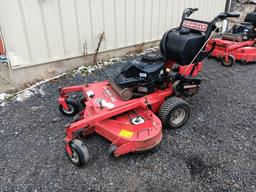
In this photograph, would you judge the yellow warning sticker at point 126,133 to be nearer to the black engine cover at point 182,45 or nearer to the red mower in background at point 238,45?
the black engine cover at point 182,45

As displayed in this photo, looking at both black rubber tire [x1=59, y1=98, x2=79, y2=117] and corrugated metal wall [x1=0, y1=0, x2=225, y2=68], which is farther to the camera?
→ corrugated metal wall [x1=0, y1=0, x2=225, y2=68]

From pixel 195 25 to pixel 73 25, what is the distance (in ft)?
7.51

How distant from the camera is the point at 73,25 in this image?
425cm

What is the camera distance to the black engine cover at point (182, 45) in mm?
2755

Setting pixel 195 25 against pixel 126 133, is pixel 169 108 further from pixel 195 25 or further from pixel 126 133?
pixel 195 25

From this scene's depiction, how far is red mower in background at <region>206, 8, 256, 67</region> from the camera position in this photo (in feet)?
15.7

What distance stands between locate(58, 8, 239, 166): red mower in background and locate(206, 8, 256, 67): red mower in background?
2.00 metres

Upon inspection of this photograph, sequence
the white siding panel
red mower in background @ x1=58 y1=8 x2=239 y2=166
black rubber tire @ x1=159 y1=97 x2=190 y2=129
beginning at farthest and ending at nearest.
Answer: the white siding panel
black rubber tire @ x1=159 y1=97 x2=190 y2=129
red mower in background @ x1=58 y1=8 x2=239 y2=166

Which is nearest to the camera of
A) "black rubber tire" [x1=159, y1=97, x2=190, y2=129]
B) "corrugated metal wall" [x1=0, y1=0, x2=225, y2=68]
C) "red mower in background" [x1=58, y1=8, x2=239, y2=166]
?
"red mower in background" [x1=58, y1=8, x2=239, y2=166]

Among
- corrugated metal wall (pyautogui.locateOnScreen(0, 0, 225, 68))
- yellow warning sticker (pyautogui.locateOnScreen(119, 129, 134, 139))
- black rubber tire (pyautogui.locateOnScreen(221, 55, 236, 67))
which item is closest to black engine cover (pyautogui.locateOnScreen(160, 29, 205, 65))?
yellow warning sticker (pyautogui.locateOnScreen(119, 129, 134, 139))

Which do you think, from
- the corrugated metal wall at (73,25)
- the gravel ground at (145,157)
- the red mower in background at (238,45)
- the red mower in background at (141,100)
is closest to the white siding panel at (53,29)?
the corrugated metal wall at (73,25)

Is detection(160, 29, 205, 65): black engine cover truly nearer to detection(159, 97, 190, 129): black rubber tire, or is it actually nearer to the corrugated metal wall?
detection(159, 97, 190, 129): black rubber tire

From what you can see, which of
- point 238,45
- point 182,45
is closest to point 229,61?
point 238,45

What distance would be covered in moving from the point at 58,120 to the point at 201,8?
538 cm
